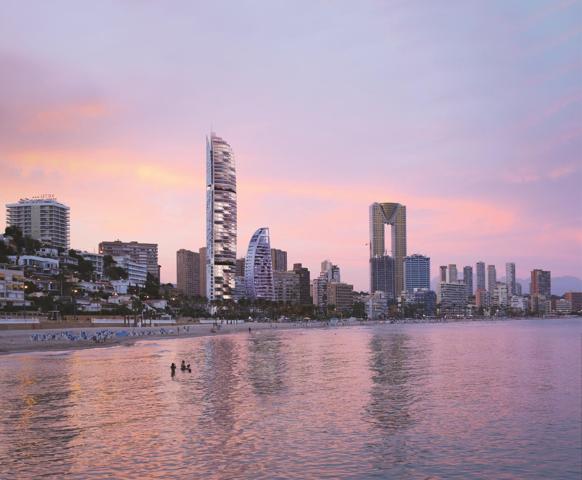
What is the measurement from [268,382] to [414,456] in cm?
2675

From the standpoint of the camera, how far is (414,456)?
92.0 ft

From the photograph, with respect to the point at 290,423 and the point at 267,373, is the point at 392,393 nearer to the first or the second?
the point at 290,423

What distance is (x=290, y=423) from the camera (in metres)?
35.1

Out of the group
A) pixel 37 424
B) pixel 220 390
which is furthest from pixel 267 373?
pixel 37 424

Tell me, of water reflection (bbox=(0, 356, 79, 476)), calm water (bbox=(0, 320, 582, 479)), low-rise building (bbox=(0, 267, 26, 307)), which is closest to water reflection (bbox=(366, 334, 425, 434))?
calm water (bbox=(0, 320, 582, 479))

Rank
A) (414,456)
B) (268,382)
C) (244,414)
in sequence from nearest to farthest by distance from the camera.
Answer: (414,456), (244,414), (268,382)

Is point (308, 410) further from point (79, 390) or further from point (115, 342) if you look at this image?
point (115, 342)

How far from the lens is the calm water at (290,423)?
2623cm

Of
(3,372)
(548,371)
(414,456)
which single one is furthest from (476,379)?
(3,372)

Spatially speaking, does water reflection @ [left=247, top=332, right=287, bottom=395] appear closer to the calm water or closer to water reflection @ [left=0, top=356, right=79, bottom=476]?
the calm water

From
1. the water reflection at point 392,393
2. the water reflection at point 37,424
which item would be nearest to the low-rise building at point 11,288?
the water reflection at point 37,424

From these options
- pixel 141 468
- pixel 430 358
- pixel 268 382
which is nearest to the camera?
pixel 141 468

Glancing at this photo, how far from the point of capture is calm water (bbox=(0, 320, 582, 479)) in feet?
86.1

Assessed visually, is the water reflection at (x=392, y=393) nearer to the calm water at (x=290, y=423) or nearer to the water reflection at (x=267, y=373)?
the calm water at (x=290, y=423)
